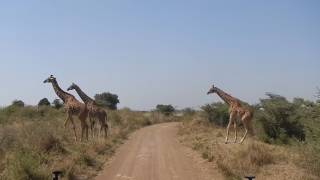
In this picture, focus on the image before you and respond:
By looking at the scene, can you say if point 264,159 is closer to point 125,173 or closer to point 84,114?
point 125,173

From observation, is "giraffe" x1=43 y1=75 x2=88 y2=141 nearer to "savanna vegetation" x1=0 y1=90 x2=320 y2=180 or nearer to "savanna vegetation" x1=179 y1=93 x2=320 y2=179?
"savanna vegetation" x1=0 y1=90 x2=320 y2=180

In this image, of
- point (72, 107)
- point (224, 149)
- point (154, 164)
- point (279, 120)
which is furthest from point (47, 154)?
point (279, 120)

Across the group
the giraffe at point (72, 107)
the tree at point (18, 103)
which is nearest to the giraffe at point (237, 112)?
the giraffe at point (72, 107)

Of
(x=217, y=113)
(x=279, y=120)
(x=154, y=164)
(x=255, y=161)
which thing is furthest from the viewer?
(x=217, y=113)

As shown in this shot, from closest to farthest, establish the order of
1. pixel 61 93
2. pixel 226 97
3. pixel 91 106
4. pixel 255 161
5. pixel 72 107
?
pixel 255 161 < pixel 72 107 < pixel 61 93 < pixel 226 97 < pixel 91 106

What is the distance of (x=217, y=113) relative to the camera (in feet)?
125

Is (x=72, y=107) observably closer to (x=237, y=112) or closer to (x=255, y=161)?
(x=237, y=112)

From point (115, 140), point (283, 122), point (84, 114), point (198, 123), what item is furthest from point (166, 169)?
point (198, 123)

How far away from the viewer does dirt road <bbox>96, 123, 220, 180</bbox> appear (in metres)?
16.2

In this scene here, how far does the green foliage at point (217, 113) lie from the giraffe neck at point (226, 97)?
1283cm

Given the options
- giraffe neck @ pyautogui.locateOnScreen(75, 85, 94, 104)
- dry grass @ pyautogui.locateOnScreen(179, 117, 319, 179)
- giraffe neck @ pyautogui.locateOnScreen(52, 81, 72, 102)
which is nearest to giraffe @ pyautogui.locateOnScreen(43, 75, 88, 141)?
giraffe neck @ pyautogui.locateOnScreen(52, 81, 72, 102)

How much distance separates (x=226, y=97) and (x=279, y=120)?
12.2 ft

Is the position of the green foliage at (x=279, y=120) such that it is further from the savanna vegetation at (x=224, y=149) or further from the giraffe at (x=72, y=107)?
the giraffe at (x=72, y=107)

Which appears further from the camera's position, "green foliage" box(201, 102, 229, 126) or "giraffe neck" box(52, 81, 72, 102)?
"green foliage" box(201, 102, 229, 126)
